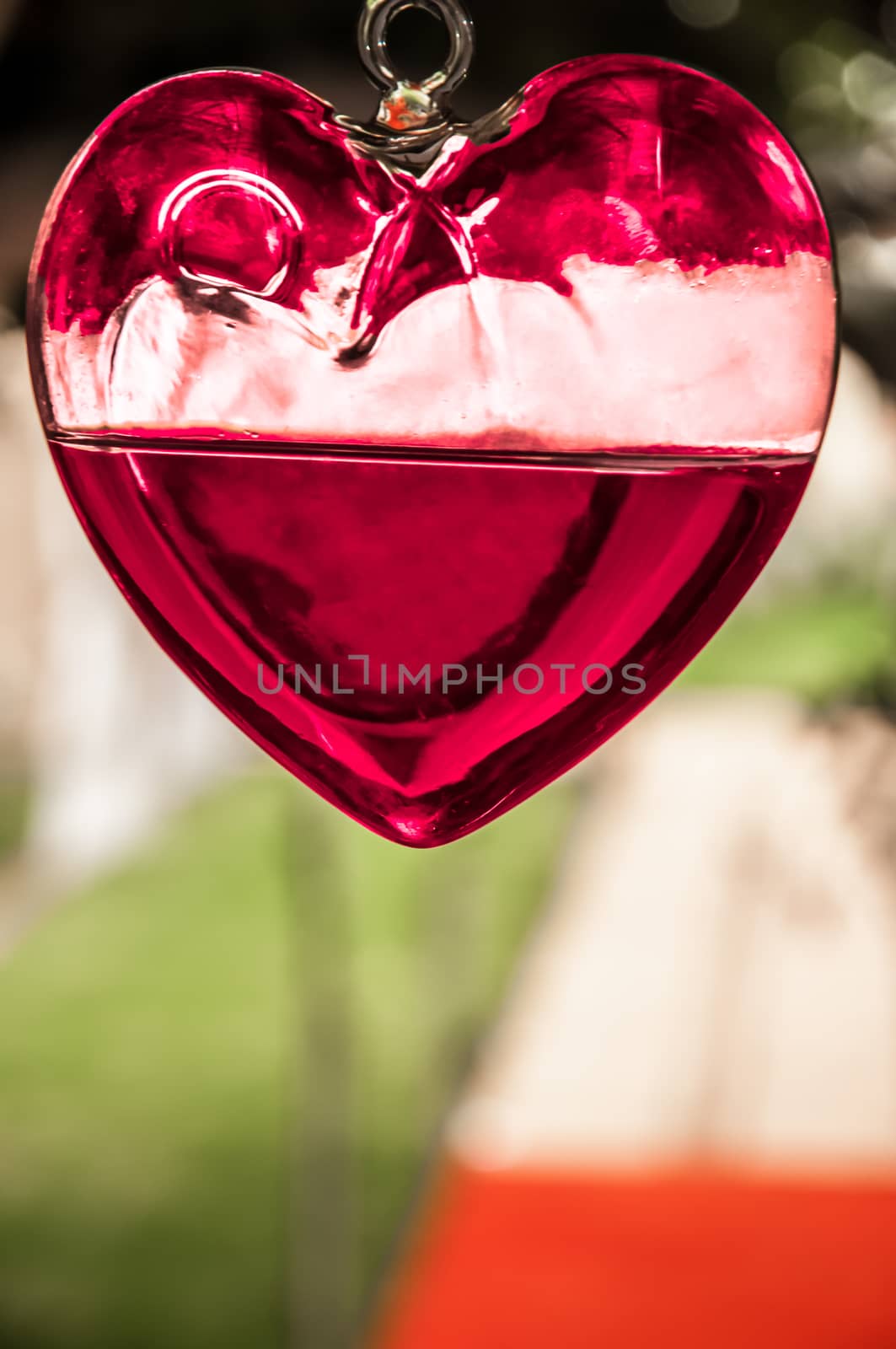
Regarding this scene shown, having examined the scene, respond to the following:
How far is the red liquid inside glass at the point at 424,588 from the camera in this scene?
0.91 ft

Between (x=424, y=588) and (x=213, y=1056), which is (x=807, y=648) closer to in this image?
(x=213, y=1056)

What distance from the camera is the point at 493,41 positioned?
756 mm

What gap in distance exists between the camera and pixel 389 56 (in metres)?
0.29

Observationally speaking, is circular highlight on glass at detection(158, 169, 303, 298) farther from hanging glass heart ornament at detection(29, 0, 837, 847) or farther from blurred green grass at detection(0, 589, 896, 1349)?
blurred green grass at detection(0, 589, 896, 1349)

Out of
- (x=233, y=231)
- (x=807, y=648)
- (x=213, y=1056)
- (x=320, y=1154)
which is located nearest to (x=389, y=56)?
(x=233, y=231)

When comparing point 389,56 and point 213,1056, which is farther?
point 213,1056

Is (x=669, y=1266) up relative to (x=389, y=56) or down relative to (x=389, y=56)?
down

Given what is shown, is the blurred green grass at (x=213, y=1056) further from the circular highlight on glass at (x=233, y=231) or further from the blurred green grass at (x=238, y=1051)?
the circular highlight on glass at (x=233, y=231)

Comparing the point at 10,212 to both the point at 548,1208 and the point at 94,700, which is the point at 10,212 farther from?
the point at 94,700

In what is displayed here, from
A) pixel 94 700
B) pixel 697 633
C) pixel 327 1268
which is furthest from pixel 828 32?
pixel 94 700

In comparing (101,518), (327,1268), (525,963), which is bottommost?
(525,963)

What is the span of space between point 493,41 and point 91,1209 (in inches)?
103

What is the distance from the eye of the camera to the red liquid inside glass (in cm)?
28

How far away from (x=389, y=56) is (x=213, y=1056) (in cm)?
330
